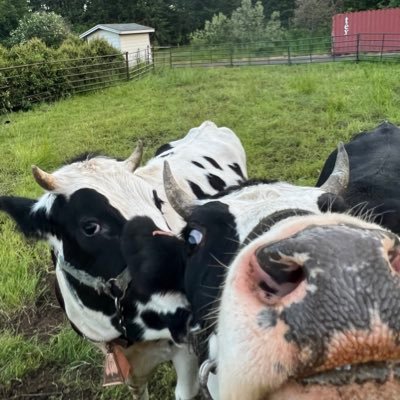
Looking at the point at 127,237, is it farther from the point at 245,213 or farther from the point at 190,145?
the point at 190,145

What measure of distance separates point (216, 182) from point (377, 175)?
1.23 m

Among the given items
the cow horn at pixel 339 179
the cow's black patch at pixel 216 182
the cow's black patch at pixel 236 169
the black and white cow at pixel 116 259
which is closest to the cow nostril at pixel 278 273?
the cow horn at pixel 339 179

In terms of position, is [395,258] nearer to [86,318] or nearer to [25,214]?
[86,318]

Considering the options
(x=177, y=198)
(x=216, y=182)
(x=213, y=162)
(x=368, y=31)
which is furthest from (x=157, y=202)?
(x=368, y=31)

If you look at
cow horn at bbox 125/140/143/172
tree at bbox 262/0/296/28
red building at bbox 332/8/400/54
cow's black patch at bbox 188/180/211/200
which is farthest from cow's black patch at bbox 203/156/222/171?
tree at bbox 262/0/296/28

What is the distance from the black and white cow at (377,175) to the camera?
9.80 ft

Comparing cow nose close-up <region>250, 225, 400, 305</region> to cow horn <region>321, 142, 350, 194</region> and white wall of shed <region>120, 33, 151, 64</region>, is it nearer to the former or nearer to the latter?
cow horn <region>321, 142, 350, 194</region>

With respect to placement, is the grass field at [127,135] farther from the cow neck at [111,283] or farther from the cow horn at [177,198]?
the cow horn at [177,198]

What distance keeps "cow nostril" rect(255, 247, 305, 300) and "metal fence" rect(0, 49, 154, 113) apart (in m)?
13.2

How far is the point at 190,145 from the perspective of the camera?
181 inches

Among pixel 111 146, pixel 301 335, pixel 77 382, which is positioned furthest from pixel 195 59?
pixel 301 335

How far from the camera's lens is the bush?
537 inches

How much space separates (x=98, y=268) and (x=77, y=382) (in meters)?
1.17

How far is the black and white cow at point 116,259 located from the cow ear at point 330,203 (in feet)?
2.10
